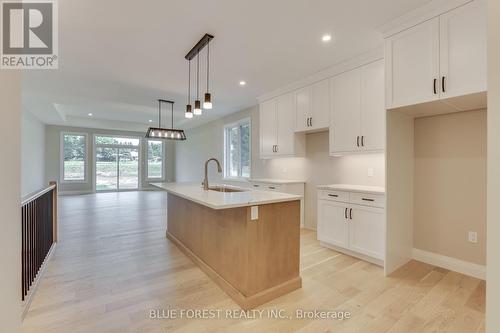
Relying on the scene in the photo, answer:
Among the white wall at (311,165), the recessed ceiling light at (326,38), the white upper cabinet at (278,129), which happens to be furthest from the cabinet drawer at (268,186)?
the recessed ceiling light at (326,38)

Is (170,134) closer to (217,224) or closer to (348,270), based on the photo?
(217,224)

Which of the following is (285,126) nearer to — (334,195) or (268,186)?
(268,186)

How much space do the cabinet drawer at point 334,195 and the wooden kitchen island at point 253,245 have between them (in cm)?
119

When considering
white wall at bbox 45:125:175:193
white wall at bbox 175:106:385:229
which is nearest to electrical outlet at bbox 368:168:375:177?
white wall at bbox 175:106:385:229

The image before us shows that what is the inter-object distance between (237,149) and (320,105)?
3.32 m

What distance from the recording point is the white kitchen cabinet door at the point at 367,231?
9.36 feet

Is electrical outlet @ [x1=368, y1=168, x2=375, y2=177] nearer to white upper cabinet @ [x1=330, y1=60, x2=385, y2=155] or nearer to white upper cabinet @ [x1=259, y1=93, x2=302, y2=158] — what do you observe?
white upper cabinet @ [x1=330, y1=60, x2=385, y2=155]

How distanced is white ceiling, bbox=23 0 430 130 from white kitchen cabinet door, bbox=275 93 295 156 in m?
0.35

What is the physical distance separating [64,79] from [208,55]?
288 cm

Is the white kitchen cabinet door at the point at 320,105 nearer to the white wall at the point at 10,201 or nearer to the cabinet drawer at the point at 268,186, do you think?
the cabinet drawer at the point at 268,186

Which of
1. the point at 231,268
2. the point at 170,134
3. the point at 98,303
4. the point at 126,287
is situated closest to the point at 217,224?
the point at 231,268

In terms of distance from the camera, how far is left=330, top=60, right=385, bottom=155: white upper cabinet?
308cm

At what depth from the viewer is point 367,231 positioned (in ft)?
9.82

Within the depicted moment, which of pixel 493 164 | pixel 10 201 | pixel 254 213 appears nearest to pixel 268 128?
pixel 254 213
